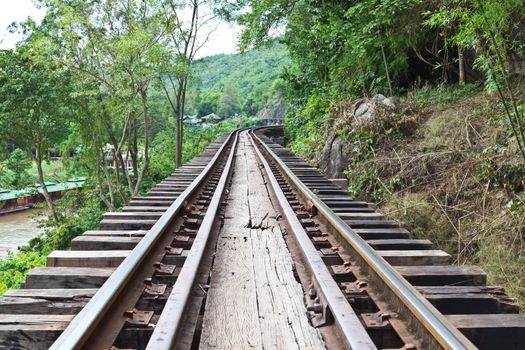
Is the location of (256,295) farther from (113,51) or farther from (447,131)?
(113,51)

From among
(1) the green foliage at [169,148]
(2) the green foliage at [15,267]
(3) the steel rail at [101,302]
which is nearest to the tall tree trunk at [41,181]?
(2) the green foliage at [15,267]

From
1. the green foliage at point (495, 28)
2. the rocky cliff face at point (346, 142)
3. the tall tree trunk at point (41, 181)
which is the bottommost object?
the tall tree trunk at point (41, 181)

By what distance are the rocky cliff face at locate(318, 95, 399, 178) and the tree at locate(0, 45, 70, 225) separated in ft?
38.0

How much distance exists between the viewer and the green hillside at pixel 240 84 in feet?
340

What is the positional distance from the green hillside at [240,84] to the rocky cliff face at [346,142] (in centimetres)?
5945

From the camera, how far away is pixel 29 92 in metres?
16.8

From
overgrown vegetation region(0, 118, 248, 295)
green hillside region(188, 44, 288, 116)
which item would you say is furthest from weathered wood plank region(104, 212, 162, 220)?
green hillside region(188, 44, 288, 116)

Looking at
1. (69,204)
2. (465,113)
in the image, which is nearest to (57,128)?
(69,204)

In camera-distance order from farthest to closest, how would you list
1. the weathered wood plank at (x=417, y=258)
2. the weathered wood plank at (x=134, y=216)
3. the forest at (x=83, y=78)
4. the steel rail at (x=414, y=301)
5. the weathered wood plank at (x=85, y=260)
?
1. the forest at (x=83, y=78)
2. the weathered wood plank at (x=134, y=216)
3. the weathered wood plank at (x=417, y=258)
4. the weathered wood plank at (x=85, y=260)
5. the steel rail at (x=414, y=301)

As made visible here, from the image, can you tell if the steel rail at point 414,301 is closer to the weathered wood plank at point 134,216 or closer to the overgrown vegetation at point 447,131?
the weathered wood plank at point 134,216

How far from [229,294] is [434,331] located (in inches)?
50.9

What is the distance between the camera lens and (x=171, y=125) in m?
37.7

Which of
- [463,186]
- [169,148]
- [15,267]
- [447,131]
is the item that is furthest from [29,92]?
[463,186]

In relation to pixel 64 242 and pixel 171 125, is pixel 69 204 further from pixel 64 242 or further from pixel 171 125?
pixel 171 125
